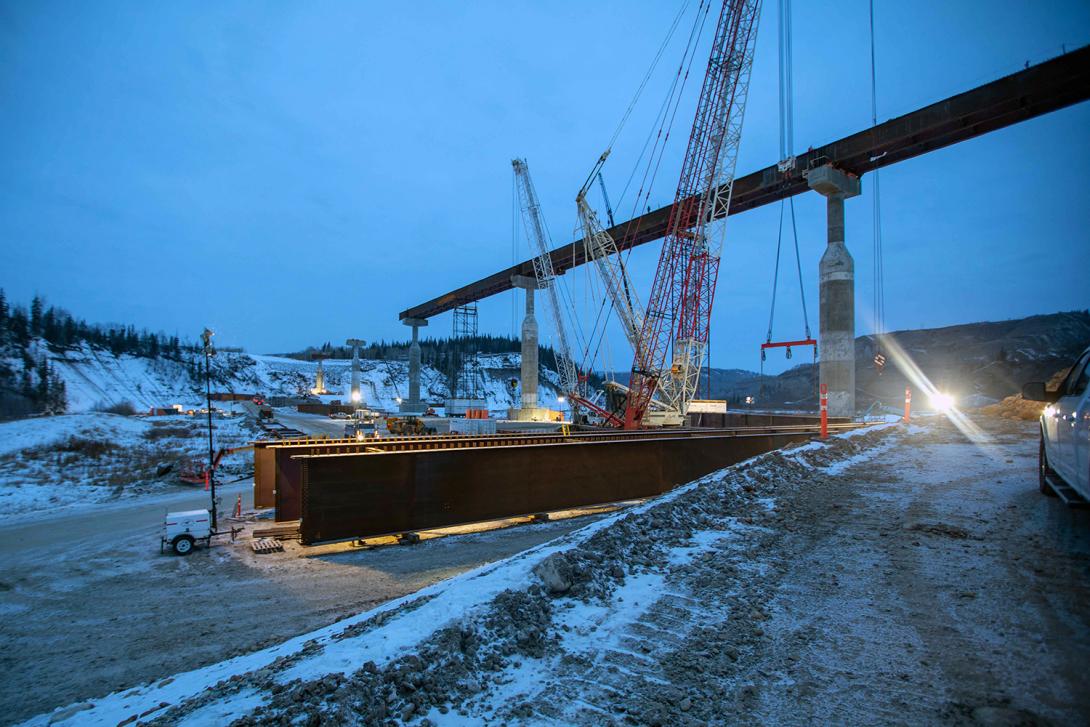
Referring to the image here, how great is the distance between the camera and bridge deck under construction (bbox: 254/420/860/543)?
9.77m

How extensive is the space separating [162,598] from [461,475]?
18.4ft

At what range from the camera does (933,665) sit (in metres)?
3.42

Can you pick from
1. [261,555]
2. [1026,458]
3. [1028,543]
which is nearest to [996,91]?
[1026,458]

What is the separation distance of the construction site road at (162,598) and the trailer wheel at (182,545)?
6.3 inches

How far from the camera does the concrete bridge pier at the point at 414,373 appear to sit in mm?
66562

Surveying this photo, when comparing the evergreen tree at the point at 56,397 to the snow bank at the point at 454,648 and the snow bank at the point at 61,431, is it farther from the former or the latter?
the snow bank at the point at 454,648

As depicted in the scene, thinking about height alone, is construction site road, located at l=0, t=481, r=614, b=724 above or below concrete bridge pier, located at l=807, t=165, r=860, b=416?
below

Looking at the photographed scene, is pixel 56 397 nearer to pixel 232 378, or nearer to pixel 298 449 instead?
pixel 232 378

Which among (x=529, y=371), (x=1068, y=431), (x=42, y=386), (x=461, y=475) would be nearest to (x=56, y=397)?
(x=42, y=386)

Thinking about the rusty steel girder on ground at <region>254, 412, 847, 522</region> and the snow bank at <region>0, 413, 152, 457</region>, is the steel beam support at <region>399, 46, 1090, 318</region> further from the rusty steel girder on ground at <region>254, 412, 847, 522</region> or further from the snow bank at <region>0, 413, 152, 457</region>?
the snow bank at <region>0, 413, 152, 457</region>

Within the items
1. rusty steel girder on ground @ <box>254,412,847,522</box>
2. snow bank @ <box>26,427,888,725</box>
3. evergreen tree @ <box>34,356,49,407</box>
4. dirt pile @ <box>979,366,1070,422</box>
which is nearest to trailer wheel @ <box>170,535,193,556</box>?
rusty steel girder on ground @ <box>254,412,847,522</box>

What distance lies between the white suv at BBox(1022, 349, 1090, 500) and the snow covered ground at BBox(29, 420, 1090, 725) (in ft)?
2.49

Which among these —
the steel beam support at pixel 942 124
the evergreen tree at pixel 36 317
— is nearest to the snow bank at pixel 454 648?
the steel beam support at pixel 942 124

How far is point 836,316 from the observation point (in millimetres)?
24812
